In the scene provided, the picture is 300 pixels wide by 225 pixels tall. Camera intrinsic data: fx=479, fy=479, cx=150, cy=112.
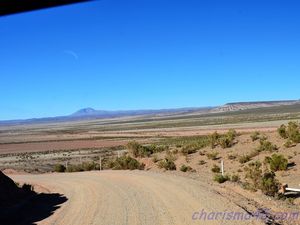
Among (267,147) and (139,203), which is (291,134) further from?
(139,203)

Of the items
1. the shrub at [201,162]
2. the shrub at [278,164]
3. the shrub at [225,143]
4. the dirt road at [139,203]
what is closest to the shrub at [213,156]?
the shrub at [201,162]

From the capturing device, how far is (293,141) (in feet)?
105

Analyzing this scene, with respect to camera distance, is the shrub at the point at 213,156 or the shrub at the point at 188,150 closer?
the shrub at the point at 213,156

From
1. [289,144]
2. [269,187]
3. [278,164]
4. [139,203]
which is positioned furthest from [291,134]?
[139,203]

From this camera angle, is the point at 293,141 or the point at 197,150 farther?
the point at 197,150

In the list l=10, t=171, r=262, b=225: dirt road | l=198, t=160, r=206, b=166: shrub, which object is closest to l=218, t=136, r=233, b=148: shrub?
l=198, t=160, r=206, b=166: shrub

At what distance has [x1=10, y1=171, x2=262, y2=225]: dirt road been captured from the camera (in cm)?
1371

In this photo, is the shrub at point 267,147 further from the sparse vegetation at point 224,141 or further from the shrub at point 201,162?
the sparse vegetation at point 224,141

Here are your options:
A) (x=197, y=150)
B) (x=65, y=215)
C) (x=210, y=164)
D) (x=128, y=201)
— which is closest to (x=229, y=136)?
(x=197, y=150)

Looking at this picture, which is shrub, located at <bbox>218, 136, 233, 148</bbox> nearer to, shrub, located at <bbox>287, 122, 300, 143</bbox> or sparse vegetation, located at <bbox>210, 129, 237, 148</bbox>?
sparse vegetation, located at <bbox>210, 129, 237, 148</bbox>

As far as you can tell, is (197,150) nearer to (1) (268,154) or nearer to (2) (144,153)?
(2) (144,153)

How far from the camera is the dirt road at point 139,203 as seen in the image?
13711 millimetres

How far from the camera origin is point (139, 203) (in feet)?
53.4

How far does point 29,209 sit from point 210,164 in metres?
17.5
